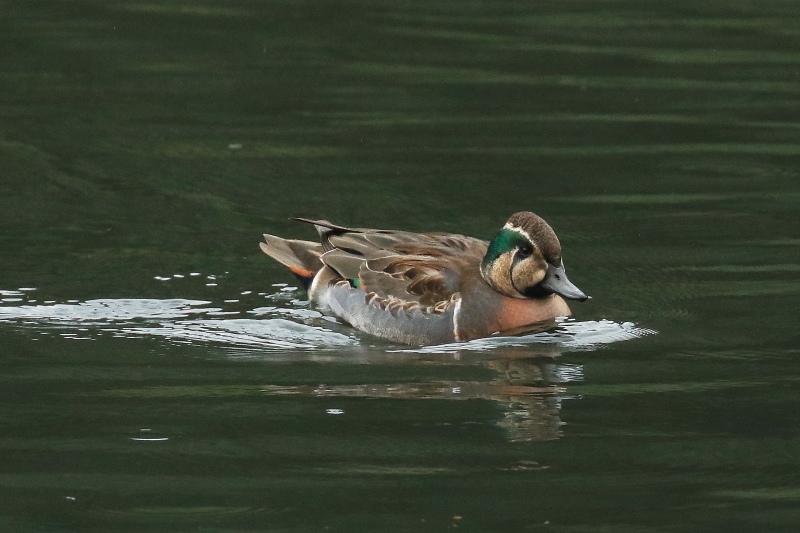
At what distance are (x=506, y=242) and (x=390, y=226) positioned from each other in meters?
2.82

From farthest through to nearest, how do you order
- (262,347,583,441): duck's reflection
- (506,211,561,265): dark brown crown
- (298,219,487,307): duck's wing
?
1. (298,219,487,307): duck's wing
2. (506,211,561,265): dark brown crown
3. (262,347,583,441): duck's reflection

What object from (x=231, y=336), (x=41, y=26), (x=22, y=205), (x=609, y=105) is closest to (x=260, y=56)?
(x=41, y=26)

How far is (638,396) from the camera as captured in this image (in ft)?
30.3

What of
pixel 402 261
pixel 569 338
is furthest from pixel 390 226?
pixel 569 338

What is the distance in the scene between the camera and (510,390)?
9.41 metres

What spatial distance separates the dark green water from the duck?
252 mm

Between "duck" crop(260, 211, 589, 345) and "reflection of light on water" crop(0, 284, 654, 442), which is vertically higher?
"duck" crop(260, 211, 589, 345)

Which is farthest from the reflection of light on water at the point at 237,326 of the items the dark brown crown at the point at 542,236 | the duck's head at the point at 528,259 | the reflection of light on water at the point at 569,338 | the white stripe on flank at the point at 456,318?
the dark brown crown at the point at 542,236

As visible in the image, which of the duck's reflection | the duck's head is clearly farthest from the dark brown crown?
the duck's reflection

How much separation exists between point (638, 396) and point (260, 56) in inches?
419

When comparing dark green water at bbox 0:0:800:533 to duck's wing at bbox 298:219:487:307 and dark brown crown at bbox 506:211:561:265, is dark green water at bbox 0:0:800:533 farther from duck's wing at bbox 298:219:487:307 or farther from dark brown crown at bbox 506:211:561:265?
dark brown crown at bbox 506:211:561:265

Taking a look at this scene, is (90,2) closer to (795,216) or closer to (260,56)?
(260,56)

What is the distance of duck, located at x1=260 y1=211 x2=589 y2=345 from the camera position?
10.7 metres

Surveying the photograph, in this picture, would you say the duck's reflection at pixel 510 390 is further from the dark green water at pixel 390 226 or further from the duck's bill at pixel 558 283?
the duck's bill at pixel 558 283
